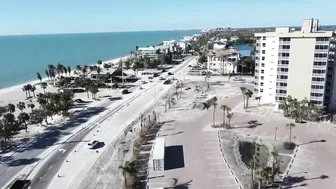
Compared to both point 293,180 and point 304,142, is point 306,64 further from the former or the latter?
point 293,180

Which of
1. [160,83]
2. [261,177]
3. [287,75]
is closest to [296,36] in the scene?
[287,75]

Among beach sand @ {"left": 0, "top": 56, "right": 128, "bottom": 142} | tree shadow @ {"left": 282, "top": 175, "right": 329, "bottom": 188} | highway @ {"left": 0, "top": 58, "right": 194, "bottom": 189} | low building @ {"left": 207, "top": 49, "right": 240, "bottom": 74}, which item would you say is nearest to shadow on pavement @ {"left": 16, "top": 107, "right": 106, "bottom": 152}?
highway @ {"left": 0, "top": 58, "right": 194, "bottom": 189}

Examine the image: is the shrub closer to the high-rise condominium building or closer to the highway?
Result: the high-rise condominium building

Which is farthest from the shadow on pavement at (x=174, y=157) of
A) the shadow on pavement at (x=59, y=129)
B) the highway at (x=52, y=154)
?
the shadow on pavement at (x=59, y=129)

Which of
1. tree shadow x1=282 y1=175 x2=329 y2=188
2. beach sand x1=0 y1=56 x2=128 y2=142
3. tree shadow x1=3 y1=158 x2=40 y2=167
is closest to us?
tree shadow x1=282 y1=175 x2=329 y2=188

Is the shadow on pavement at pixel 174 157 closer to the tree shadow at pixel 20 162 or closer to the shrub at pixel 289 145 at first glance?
the shrub at pixel 289 145

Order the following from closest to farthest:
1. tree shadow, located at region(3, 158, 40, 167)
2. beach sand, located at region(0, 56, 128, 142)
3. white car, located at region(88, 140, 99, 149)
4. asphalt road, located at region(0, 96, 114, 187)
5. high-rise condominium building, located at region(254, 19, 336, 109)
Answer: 1. asphalt road, located at region(0, 96, 114, 187)
2. tree shadow, located at region(3, 158, 40, 167)
3. white car, located at region(88, 140, 99, 149)
4. beach sand, located at region(0, 56, 128, 142)
5. high-rise condominium building, located at region(254, 19, 336, 109)
